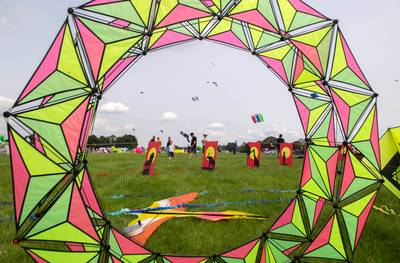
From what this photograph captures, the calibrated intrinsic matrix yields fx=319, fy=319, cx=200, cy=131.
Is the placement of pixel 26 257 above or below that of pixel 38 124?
below

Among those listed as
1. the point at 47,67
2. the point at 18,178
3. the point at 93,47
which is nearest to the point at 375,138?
the point at 93,47

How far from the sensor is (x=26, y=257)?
16.8 ft

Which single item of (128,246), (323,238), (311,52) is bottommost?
(128,246)

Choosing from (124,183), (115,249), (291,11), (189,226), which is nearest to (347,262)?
(189,226)

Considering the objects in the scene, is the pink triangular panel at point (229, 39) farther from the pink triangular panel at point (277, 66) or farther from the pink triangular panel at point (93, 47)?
the pink triangular panel at point (93, 47)

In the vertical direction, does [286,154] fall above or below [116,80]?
below

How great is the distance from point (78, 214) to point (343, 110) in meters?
4.17

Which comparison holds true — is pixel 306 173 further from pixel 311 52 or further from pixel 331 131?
pixel 311 52

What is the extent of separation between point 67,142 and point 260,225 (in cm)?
441

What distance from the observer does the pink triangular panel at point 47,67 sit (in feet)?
12.8

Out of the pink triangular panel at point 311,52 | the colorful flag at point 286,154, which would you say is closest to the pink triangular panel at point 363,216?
the pink triangular panel at point 311,52

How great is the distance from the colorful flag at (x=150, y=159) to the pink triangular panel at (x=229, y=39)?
Result: 946cm

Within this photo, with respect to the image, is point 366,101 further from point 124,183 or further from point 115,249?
point 124,183

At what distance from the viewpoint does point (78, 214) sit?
12.9ft
